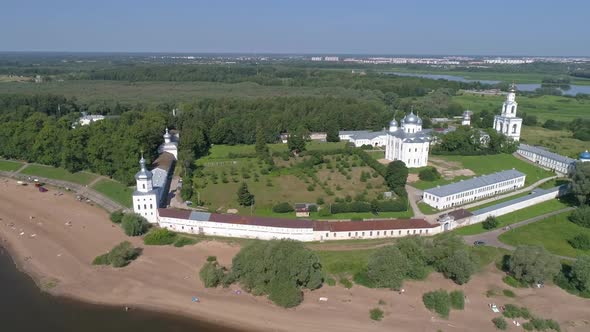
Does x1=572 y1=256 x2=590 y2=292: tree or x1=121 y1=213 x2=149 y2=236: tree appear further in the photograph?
x1=121 y1=213 x2=149 y2=236: tree

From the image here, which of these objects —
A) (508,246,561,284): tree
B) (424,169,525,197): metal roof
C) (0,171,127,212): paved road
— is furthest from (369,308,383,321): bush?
(0,171,127,212): paved road

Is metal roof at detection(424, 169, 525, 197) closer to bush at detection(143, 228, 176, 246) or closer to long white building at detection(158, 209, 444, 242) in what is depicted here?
long white building at detection(158, 209, 444, 242)

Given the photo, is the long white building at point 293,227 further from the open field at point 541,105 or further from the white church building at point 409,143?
the open field at point 541,105

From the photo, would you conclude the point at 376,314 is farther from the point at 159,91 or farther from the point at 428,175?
the point at 159,91

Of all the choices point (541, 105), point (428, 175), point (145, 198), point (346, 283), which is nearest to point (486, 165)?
point (428, 175)

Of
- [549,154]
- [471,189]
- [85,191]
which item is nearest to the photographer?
[471,189]

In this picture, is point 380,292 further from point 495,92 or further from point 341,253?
point 495,92

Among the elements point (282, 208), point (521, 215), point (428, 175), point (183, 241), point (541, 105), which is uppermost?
point (541, 105)

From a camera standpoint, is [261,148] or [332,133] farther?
[332,133]
